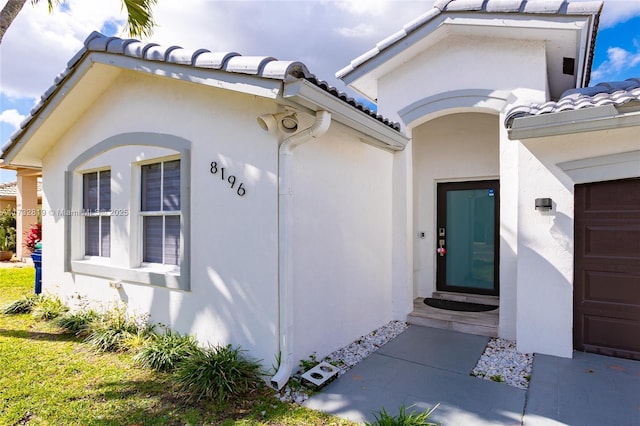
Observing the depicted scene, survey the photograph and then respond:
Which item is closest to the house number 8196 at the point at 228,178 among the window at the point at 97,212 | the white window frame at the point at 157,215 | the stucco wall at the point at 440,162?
the white window frame at the point at 157,215

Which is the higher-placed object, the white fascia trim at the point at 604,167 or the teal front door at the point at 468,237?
the white fascia trim at the point at 604,167

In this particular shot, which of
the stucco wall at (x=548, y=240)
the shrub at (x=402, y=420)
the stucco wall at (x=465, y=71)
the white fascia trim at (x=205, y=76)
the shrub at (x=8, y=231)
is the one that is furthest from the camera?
the shrub at (x=8, y=231)

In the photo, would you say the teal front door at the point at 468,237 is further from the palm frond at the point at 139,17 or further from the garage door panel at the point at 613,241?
the palm frond at the point at 139,17

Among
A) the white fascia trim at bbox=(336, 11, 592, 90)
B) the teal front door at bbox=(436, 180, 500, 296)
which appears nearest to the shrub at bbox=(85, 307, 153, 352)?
the white fascia trim at bbox=(336, 11, 592, 90)

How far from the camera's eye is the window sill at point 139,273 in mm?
5648

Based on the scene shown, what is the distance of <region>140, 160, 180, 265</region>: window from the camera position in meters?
5.99

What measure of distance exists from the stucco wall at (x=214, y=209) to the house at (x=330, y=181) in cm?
3

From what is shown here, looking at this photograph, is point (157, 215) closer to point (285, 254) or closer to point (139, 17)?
point (285, 254)

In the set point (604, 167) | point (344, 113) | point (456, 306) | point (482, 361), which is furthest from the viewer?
point (456, 306)

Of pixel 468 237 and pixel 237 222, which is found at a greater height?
pixel 237 222

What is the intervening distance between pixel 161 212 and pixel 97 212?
2.31 m

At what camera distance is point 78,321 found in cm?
684

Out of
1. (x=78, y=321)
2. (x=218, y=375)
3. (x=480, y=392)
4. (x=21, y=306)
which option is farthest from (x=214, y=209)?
(x=21, y=306)

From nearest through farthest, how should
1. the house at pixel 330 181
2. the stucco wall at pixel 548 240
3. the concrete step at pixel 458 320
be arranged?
the house at pixel 330 181 < the stucco wall at pixel 548 240 < the concrete step at pixel 458 320
